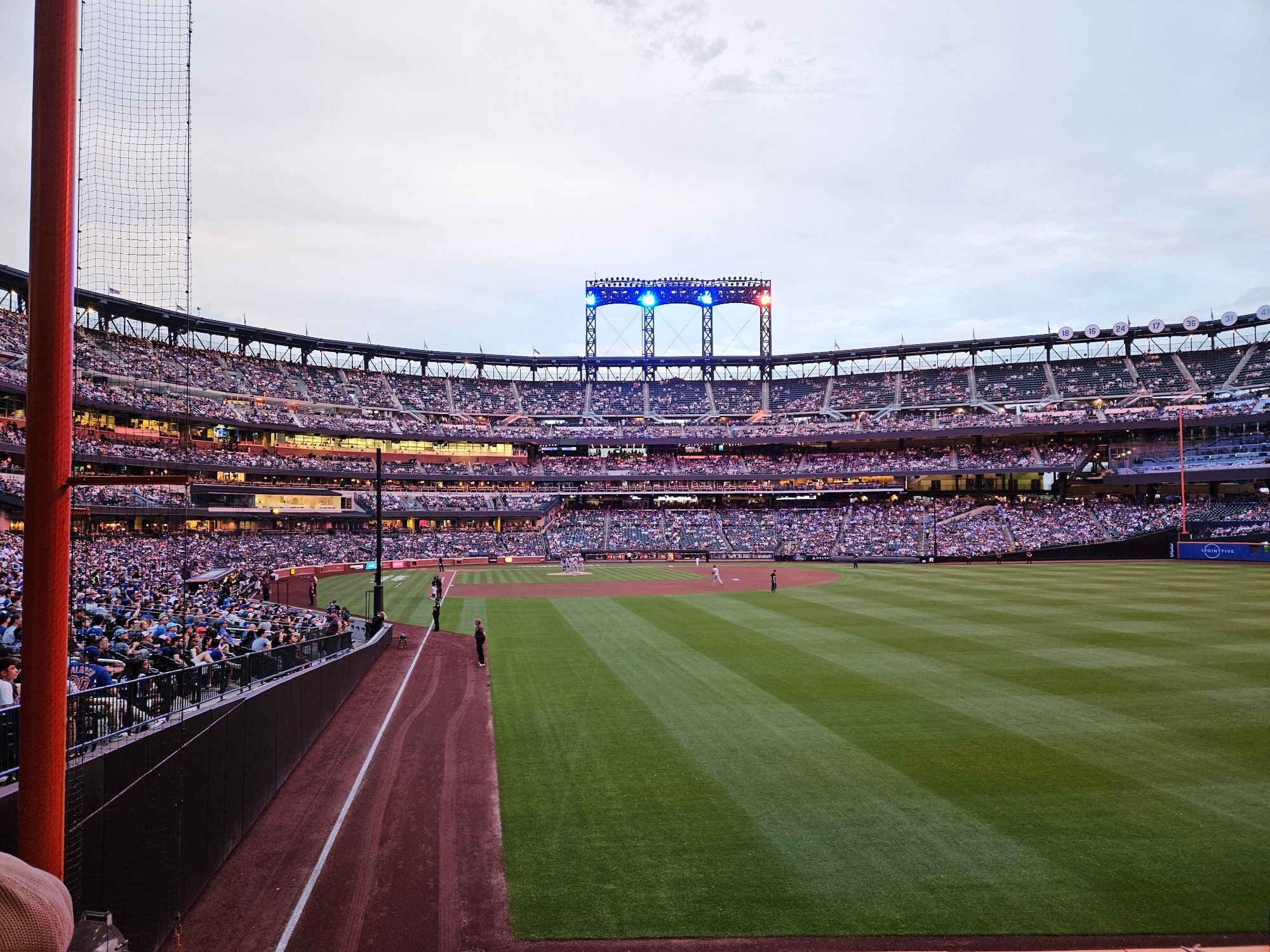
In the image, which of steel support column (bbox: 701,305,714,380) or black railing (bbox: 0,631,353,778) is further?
steel support column (bbox: 701,305,714,380)

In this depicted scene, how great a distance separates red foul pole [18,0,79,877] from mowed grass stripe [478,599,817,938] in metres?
5.96

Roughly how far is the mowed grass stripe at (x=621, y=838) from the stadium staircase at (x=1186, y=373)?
8202 cm

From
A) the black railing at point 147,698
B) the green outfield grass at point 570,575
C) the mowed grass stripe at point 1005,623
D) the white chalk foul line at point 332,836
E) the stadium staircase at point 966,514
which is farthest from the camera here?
the stadium staircase at point 966,514

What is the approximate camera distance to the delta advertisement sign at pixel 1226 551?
52906 millimetres

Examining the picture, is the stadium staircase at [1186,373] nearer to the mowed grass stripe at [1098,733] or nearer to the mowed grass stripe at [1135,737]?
the mowed grass stripe at [1135,737]

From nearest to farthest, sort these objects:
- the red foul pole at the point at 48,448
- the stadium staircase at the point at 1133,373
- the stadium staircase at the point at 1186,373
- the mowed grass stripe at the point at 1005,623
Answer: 1. the red foul pole at the point at 48,448
2. the mowed grass stripe at the point at 1005,623
3. the stadium staircase at the point at 1186,373
4. the stadium staircase at the point at 1133,373

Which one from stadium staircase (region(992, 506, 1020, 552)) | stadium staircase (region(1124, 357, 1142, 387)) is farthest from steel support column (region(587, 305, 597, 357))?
stadium staircase (region(1124, 357, 1142, 387))

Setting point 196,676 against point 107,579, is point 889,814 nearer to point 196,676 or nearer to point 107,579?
point 196,676

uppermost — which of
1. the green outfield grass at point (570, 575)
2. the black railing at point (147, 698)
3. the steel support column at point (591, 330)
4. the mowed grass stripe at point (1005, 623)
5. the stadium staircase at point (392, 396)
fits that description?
the steel support column at point (591, 330)

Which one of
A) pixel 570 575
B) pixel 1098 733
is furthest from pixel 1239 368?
pixel 1098 733

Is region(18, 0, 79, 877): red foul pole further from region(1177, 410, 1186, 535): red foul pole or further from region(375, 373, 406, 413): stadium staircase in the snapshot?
region(375, 373, 406, 413): stadium staircase

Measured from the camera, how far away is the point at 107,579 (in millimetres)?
30000

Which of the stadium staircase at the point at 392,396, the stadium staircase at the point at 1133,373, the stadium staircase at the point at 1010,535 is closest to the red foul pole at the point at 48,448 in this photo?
the stadium staircase at the point at 1010,535

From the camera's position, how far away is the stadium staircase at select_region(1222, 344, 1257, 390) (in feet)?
240
